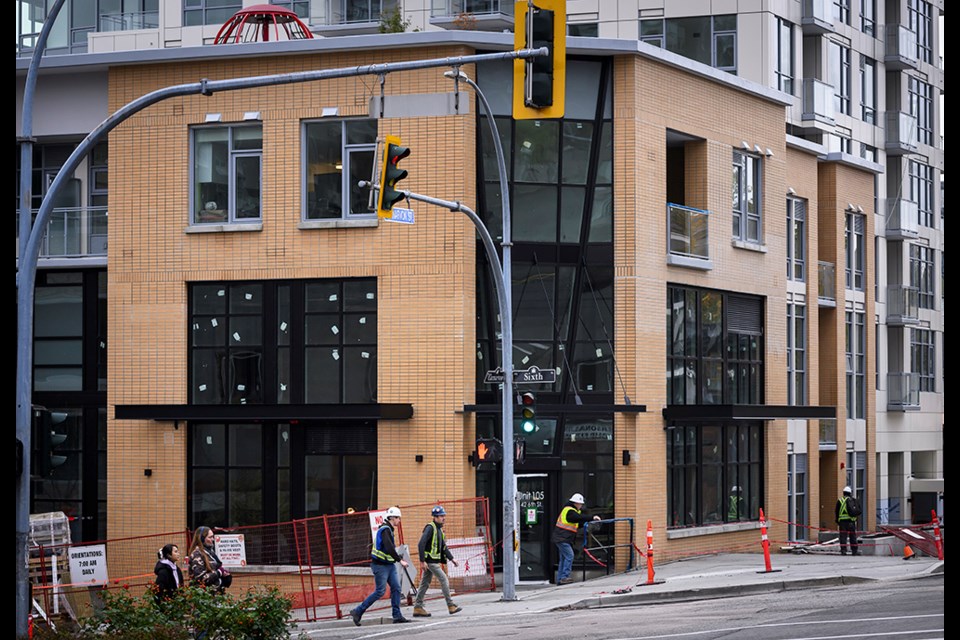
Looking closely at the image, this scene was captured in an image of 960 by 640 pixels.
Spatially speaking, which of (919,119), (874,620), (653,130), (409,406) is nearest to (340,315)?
(409,406)

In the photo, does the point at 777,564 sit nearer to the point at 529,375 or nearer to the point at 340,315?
the point at 529,375

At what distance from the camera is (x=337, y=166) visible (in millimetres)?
30953

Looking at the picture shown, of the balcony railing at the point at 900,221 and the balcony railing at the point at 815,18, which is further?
the balcony railing at the point at 900,221

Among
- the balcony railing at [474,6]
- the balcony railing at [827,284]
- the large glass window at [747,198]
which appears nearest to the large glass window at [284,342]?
the large glass window at [747,198]

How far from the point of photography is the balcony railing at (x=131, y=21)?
51.9 metres

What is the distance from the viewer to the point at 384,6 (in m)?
51.0

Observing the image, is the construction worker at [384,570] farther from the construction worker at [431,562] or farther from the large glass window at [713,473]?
the large glass window at [713,473]

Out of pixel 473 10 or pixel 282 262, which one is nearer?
pixel 282 262

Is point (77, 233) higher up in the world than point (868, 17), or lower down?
lower down

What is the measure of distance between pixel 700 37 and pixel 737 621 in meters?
31.5

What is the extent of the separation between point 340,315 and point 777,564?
1018 cm

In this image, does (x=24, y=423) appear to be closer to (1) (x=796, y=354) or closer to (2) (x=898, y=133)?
(1) (x=796, y=354)

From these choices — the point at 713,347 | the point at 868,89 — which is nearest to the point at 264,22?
the point at 713,347

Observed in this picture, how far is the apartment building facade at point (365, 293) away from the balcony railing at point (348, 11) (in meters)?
17.7
